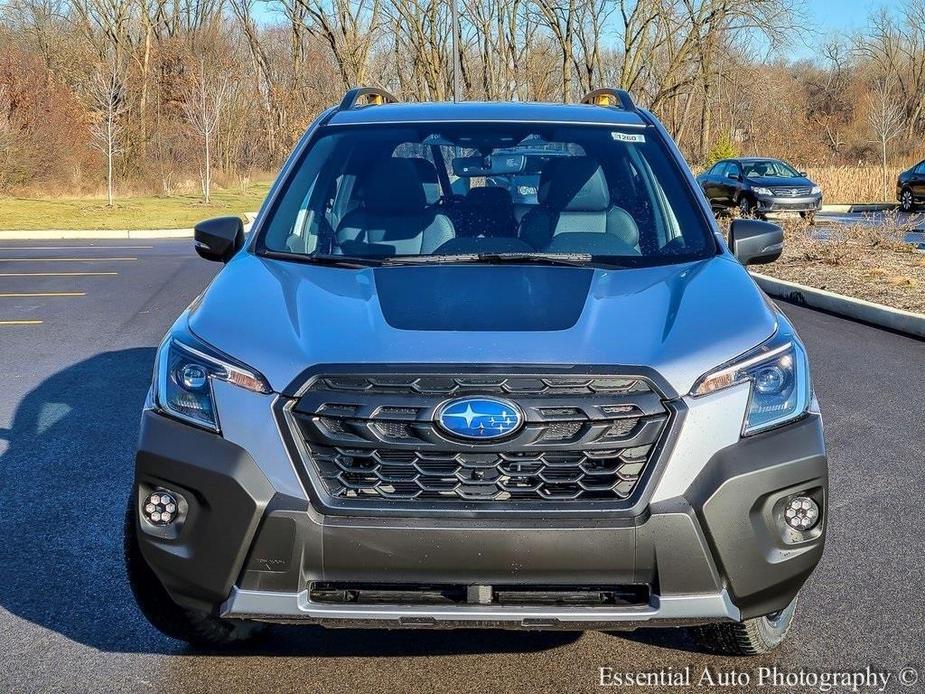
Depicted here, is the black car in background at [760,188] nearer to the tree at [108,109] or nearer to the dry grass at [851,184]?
the dry grass at [851,184]

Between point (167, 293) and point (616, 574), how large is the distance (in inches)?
450

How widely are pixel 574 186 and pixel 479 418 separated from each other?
194 centimetres

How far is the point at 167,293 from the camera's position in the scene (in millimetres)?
13539

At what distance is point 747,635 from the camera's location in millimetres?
3455

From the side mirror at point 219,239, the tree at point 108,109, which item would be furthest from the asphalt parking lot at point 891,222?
the tree at point 108,109

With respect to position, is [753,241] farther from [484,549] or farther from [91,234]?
[91,234]

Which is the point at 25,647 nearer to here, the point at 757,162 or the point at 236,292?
the point at 236,292

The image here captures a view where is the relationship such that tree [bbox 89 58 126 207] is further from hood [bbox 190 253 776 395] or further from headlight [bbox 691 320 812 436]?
headlight [bbox 691 320 812 436]

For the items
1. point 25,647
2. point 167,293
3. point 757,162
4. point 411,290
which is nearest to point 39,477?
point 25,647

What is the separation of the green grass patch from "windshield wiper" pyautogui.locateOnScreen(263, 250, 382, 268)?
78.4ft

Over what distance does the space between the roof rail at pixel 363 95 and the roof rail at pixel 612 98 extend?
1085 mm

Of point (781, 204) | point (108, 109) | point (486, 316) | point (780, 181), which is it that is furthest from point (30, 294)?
point (108, 109)

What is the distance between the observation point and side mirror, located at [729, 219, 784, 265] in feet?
14.5

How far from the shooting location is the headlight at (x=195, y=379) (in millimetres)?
Result: 3035
